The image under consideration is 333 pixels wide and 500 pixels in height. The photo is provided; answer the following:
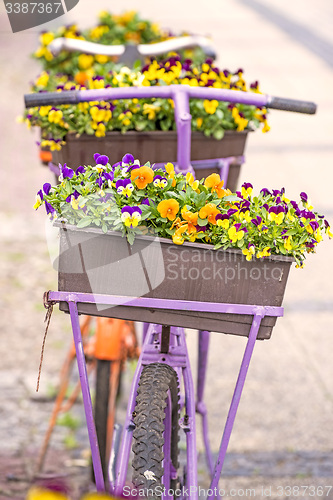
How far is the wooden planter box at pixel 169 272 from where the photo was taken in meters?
1.59

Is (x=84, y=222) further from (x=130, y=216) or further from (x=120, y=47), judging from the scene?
(x=120, y=47)

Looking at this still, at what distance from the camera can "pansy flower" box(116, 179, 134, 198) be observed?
1621 mm

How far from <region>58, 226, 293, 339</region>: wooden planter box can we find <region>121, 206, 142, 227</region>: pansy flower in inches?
1.8

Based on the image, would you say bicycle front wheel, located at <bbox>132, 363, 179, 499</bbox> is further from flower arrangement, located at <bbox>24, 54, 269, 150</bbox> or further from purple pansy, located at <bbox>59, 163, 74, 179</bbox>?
flower arrangement, located at <bbox>24, 54, 269, 150</bbox>

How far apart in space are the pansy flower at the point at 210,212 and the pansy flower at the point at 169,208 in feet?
0.19

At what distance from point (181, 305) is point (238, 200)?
273 mm

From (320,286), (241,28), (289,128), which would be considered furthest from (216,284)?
(241,28)

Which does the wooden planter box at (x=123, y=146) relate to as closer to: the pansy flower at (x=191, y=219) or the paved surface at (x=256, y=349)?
the pansy flower at (x=191, y=219)

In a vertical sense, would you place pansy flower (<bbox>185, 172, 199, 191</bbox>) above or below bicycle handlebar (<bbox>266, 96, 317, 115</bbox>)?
below

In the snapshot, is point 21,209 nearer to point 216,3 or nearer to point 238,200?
point 238,200

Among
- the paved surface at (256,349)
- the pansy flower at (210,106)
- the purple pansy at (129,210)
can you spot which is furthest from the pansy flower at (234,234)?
the paved surface at (256,349)

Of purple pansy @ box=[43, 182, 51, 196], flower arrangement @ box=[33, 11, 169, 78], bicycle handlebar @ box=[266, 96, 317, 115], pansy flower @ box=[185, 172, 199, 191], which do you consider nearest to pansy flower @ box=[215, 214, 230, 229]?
pansy flower @ box=[185, 172, 199, 191]

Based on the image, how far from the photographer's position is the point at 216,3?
45.0 ft

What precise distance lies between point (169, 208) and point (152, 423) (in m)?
0.51
